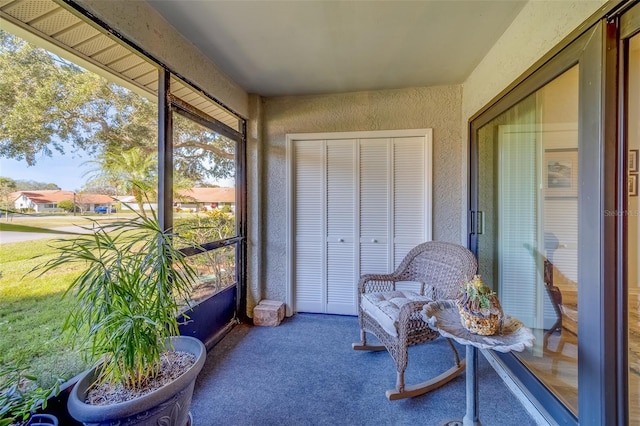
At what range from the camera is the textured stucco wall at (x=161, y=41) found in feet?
4.74

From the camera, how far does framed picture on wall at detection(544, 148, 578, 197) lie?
4.32 ft

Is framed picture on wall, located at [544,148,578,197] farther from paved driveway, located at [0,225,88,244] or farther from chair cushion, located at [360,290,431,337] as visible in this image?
paved driveway, located at [0,225,88,244]

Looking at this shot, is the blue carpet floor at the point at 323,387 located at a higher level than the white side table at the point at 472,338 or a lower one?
lower

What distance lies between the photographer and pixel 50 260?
1.23 metres

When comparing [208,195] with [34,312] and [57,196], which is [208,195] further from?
[34,312]

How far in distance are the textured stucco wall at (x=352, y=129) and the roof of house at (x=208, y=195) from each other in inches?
15.2

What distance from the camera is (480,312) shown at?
1260 millimetres

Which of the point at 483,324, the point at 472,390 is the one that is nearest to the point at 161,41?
the point at 483,324

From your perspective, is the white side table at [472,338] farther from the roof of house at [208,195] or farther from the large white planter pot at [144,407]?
the roof of house at [208,195]

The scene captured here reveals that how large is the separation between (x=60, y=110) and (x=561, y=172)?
102 inches

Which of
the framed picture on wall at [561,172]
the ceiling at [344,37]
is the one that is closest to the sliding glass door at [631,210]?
the framed picture on wall at [561,172]

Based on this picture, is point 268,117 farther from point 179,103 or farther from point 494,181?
point 494,181

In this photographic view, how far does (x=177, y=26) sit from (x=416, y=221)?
2.68m

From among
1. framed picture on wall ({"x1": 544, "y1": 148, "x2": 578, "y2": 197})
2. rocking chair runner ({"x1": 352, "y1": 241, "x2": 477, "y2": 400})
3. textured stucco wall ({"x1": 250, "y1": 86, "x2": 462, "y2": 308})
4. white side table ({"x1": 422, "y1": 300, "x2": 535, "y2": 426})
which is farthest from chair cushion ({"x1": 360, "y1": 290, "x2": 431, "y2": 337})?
framed picture on wall ({"x1": 544, "y1": 148, "x2": 578, "y2": 197})
